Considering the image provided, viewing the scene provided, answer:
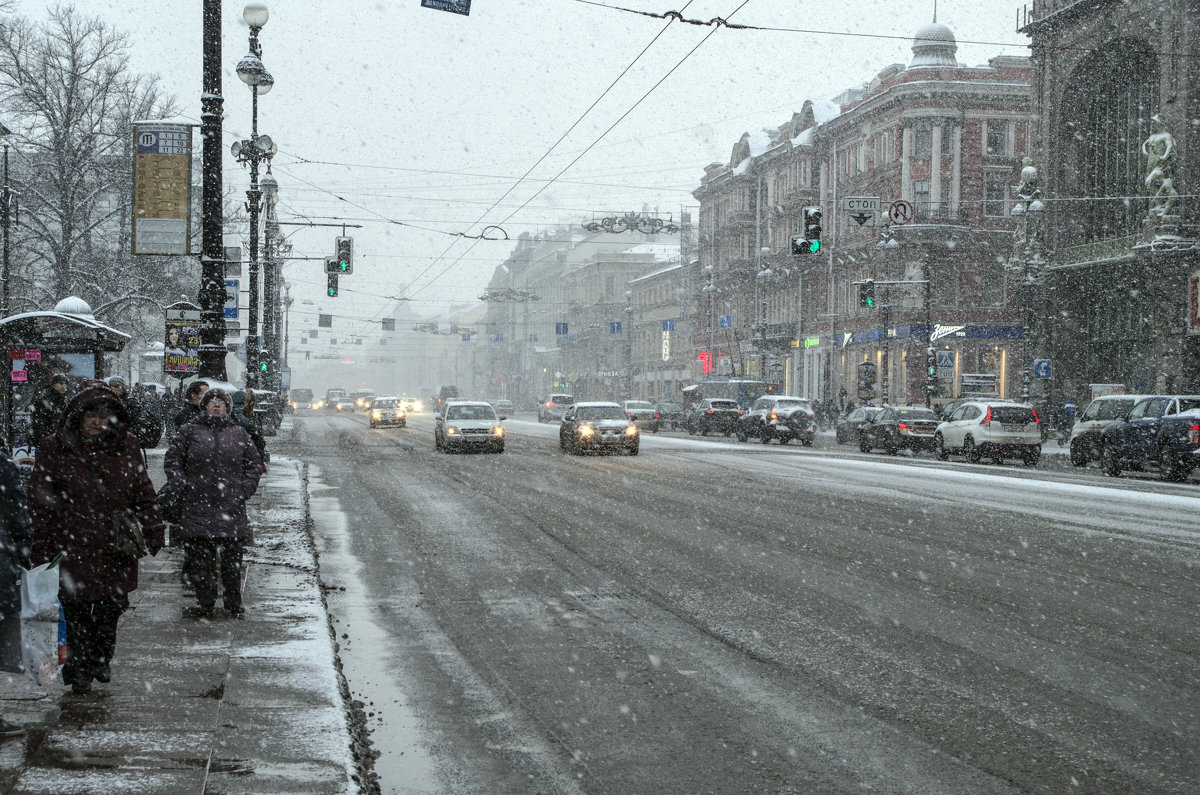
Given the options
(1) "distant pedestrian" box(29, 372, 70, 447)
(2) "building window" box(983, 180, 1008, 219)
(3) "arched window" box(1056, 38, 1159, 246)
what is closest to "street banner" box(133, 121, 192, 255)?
(1) "distant pedestrian" box(29, 372, 70, 447)

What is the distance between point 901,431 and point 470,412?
1273 cm

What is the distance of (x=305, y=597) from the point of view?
913 centimetres

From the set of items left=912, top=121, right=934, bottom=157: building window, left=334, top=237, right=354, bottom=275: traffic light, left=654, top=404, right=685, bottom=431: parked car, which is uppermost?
left=912, top=121, right=934, bottom=157: building window

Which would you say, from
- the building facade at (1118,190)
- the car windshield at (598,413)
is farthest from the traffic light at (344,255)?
the building facade at (1118,190)

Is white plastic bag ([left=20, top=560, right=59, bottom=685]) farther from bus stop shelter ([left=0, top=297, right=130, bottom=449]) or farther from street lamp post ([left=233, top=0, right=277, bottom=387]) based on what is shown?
street lamp post ([left=233, top=0, right=277, bottom=387])

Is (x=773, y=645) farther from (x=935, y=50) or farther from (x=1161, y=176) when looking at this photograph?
(x=935, y=50)

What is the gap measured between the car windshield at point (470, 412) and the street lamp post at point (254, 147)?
5422mm

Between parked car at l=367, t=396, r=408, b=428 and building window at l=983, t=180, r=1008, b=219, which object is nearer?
parked car at l=367, t=396, r=408, b=428

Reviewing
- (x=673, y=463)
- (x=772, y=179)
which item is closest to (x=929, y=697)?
Result: (x=673, y=463)

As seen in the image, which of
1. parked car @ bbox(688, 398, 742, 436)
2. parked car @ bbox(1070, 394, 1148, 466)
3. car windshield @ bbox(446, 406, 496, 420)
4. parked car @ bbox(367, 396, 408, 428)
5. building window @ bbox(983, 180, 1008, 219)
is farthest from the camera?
building window @ bbox(983, 180, 1008, 219)

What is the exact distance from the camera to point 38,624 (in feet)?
18.1

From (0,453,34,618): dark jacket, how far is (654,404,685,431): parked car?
168 feet

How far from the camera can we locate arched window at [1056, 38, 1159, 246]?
4331 centimetres

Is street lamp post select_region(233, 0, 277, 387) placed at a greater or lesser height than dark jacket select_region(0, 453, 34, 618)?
greater
